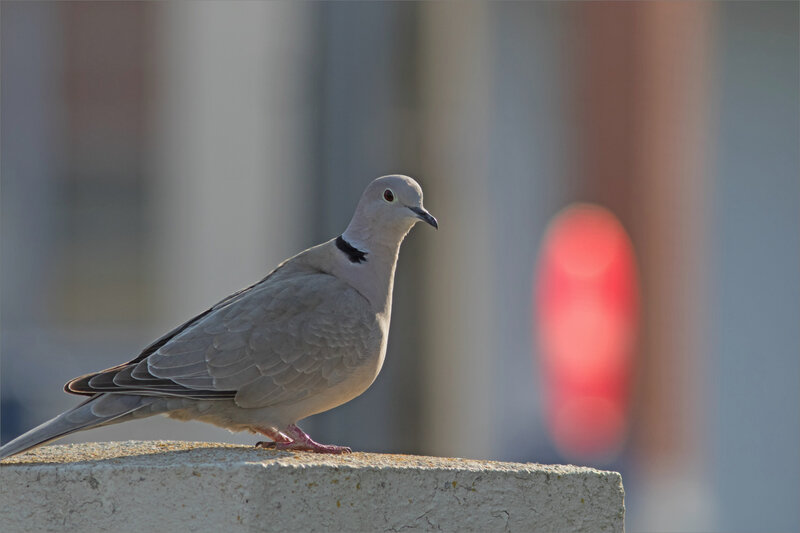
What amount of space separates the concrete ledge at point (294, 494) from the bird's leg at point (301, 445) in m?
0.32

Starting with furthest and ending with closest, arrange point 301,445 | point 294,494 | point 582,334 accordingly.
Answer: point 582,334
point 301,445
point 294,494

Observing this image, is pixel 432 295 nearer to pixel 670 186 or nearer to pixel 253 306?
pixel 253 306

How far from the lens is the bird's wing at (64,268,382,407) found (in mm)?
4578

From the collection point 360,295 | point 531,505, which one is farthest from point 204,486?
point 360,295

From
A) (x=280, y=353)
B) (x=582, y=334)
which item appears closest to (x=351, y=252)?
(x=280, y=353)

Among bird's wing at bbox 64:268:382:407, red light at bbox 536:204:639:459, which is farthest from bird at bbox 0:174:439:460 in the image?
red light at bbox 536:204:639:459

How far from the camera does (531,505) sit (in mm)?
4043

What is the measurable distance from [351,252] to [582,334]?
6.85 metres

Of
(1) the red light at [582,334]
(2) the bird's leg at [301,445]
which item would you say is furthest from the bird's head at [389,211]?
(1) the red light at [582,334]

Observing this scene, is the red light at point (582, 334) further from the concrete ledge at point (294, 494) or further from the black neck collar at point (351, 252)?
the concrete ledge at point (294, 494)

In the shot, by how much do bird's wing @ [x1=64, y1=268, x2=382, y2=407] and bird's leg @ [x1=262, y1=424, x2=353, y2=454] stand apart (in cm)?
12

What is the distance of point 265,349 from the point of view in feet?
15.5

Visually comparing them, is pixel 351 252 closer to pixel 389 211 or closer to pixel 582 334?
pixel 389 211

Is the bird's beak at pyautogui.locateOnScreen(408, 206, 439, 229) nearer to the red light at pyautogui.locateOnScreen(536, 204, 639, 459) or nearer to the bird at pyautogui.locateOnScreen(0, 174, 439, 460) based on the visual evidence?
the bird at pyautogui.locateOnScreen(0, 174, 439, 460)
